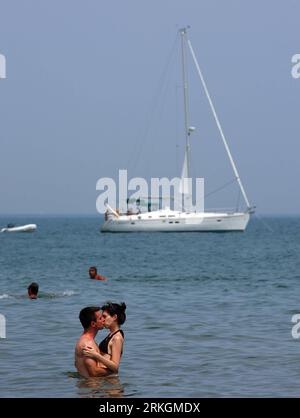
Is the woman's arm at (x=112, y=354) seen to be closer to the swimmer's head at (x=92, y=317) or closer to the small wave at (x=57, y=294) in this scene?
the swimmer's head at (x=92, y=317)

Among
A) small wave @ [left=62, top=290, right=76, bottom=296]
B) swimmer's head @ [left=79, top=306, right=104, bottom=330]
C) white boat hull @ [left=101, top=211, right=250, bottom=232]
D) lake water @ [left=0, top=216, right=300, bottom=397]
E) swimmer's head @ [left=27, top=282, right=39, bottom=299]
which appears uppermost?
white boat hull @ [left=101, top=211, right=250, bottom=232]

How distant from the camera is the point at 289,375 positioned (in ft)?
52.3

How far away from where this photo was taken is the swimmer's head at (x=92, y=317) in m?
14.6

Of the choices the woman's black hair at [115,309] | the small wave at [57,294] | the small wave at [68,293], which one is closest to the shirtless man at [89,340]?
the woman's black hair at [115,309]

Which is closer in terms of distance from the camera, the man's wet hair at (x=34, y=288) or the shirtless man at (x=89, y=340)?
the shirtless man at (x=89, y=340)

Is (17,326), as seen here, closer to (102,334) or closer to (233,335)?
(102,334)

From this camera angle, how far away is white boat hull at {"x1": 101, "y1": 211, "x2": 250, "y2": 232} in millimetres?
103688

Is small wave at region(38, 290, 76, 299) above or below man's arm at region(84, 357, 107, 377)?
above

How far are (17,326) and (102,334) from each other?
108 inches

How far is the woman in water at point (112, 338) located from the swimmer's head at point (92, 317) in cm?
11

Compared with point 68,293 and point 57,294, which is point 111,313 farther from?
point 68,293

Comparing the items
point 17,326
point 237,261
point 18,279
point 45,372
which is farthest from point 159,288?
point 237,261

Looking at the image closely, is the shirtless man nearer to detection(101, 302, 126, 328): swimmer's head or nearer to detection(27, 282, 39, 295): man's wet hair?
detection(101, 302, 126, 328): swimmer's head

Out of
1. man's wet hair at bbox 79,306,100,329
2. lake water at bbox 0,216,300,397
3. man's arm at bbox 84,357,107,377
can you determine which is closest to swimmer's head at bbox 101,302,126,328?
man's wet hair at bbox 79,306,100,329
